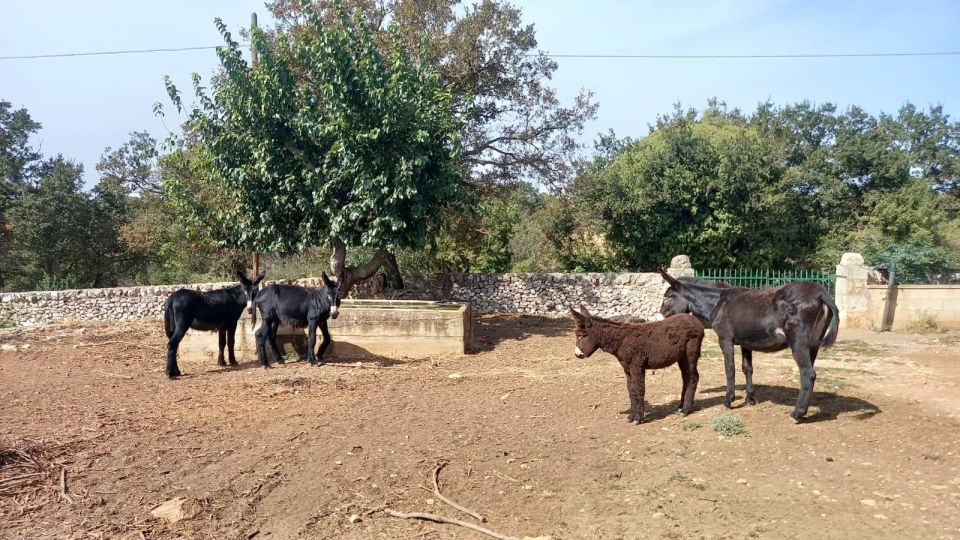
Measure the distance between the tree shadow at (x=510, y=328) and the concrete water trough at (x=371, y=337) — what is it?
3.62 feet

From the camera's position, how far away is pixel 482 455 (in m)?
6.39

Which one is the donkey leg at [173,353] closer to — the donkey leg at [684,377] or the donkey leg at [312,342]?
the donkey leg at [312,342]

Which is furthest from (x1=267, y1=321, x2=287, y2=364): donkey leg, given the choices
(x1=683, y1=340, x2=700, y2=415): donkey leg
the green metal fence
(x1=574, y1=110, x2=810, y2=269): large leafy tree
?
(x1=574, y1=110, x2=810, y2=269): large leafy tree

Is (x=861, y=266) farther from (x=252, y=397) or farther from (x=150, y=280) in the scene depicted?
(x=150, y=280)

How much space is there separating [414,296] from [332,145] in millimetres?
7484

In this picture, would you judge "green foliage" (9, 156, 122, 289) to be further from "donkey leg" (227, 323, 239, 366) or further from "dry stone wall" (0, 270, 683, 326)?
"donkey leg" (227, 323, 239, 366)

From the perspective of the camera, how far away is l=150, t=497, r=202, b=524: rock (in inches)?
197

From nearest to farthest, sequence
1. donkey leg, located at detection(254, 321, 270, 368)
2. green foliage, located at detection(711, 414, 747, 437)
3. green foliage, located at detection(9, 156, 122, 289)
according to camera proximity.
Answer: green foliage, located at detection(711, 414, 747, 437)
donkey leg, located at detection(254, 321, 270, 368)
green foliage, located at detection(9, 156, 122, 289)

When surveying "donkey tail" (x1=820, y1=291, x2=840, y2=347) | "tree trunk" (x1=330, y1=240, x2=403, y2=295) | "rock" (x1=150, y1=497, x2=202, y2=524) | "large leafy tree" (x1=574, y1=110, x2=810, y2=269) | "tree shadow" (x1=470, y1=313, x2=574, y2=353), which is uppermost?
"large leafy tree" (x1=574, y1=110, x2=810, y2=269)

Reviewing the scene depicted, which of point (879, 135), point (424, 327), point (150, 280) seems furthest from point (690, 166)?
point (150, 280)

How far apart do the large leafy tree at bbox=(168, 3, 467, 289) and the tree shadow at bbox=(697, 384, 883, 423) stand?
24.6 feet

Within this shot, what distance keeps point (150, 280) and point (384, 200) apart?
21.4 m

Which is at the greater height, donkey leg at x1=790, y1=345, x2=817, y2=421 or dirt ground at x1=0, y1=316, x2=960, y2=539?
donkey leg at x1=790, y1=345, x2=817, y2=421

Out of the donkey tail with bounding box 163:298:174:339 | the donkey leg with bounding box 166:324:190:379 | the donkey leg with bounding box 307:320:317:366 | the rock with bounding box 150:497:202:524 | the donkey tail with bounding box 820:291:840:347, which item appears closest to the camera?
the rock with bounding box 150:497:202:524
